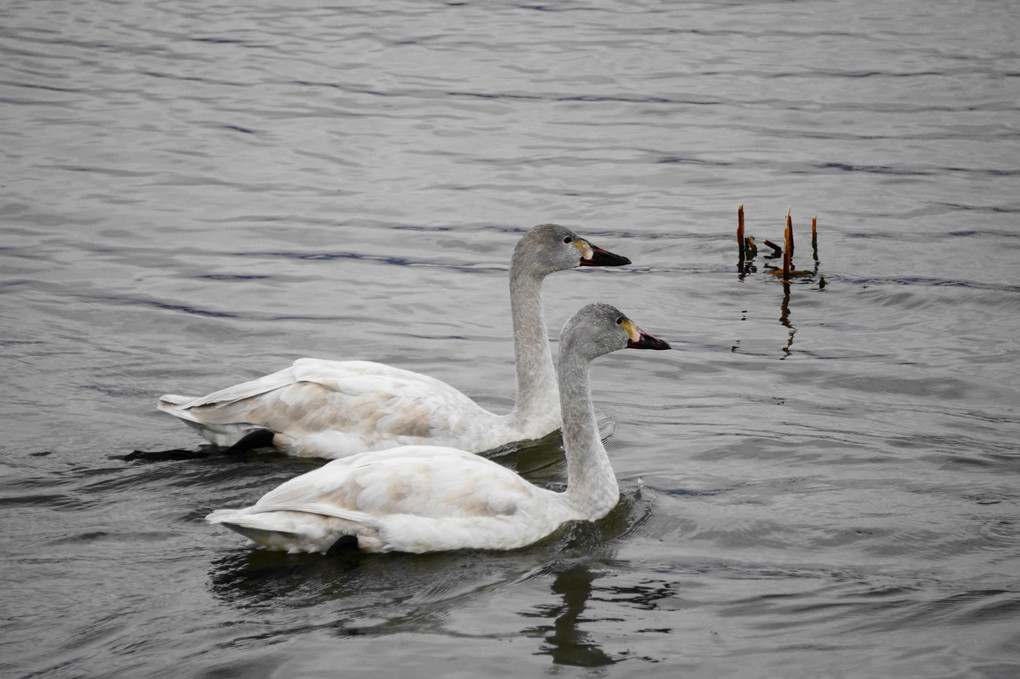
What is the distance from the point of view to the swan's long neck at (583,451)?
7.68m

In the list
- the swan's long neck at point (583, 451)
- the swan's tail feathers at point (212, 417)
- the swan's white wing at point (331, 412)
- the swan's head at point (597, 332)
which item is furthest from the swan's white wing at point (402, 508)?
the swan's tail feathers at point (212, 417)

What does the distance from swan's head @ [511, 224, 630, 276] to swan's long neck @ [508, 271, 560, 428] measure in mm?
108

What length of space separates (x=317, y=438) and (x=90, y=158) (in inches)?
355

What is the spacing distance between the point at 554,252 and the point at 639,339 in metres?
1.75

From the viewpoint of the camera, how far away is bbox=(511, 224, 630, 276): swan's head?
9.62 metres

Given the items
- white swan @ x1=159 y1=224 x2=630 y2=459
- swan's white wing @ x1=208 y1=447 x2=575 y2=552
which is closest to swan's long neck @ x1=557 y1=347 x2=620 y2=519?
swan's white wing @ x1=208 y1=447 x2=575 y2=552

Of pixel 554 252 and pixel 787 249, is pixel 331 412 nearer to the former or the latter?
pixel 554 252

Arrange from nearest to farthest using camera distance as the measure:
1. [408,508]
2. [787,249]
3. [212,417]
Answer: [408,508]
[212,417]
[787,249]

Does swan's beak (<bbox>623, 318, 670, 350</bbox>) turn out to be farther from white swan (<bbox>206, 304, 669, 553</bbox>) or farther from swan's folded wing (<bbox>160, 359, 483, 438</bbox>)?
swan's folded wing (<bbox>160, 359, 483, 438</bbox>)

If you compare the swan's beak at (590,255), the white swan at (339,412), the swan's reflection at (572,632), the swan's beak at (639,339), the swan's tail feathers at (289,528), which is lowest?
the swan's reflection at (572,632)

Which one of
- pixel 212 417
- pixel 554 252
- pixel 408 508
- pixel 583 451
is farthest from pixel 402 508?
pixel 554 252

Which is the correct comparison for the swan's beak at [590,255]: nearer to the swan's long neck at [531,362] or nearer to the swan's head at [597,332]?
the swan's long neck at [531,362]

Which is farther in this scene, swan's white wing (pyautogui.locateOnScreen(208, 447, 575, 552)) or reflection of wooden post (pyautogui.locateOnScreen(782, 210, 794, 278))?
reflection of wooden post (pyautogui.locateOnScreen(782, 210, 794, 278))

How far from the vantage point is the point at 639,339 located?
8.08 meters
